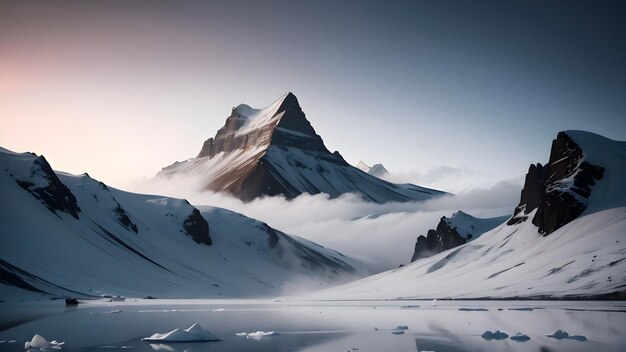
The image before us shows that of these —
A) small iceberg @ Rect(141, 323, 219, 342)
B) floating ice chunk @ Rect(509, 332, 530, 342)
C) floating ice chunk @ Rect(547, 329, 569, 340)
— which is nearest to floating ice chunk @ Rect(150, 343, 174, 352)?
small iceberg @ Rect(141, 323, 219, 342)

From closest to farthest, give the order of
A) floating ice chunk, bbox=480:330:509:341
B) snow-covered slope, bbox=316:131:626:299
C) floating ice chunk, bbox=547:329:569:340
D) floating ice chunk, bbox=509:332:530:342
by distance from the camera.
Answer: floating ice chunk, bbox=509:332:530:342
floating ice chunk, bbox=547:329:569:340
floating ice chunk, bbox=480:330:509:341
snow-covered slope, bbox=316:131:626:299

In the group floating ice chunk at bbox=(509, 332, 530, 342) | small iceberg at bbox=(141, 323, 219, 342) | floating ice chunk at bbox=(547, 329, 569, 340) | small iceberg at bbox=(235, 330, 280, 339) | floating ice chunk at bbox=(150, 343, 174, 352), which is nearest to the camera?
floating ice chunk at bbox=(150, 343, 174, 352)

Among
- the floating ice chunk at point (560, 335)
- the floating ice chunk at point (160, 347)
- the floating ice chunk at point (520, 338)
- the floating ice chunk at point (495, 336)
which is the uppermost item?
the floating ice chunk at point (560, 335)

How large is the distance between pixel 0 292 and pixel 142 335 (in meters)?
115

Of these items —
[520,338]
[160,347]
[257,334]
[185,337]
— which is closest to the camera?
[160,347]

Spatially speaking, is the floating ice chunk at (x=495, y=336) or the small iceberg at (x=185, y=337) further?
the small iceberg at (x=185, y=337)

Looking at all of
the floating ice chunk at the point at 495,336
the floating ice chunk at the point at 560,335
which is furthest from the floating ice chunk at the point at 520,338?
the floating ice chunk at the point at 560,335

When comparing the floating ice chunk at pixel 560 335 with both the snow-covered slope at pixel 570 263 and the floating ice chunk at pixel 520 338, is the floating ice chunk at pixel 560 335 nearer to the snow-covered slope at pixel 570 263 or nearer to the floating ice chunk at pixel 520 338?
the floating ice chunk at pixel 520 338

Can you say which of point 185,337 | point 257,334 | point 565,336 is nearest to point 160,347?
point 185,337

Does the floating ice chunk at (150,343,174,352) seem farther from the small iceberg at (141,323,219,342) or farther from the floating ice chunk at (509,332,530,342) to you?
the floating ice chunk at (509,332,530,342)

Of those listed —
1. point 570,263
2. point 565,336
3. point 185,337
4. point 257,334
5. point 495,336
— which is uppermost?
point 570,263

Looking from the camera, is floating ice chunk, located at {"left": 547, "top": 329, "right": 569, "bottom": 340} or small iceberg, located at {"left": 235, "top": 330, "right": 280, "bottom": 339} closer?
floating ice chunk, located at {"left": 547, "top": 329, "right": 569, "bottom": 340}

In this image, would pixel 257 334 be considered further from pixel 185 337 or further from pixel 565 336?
pixel 565 336

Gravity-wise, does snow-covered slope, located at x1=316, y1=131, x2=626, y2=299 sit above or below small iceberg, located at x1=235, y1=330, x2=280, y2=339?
above
